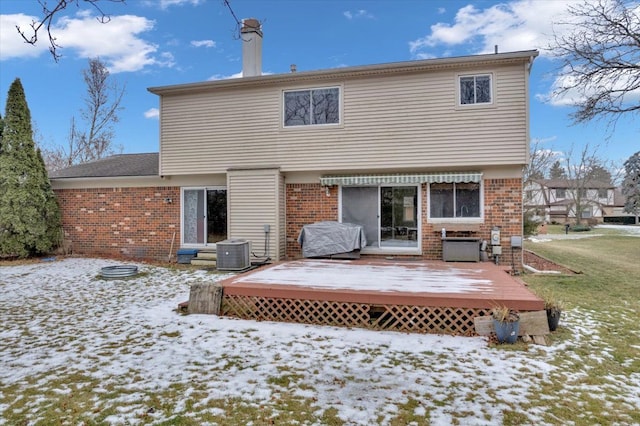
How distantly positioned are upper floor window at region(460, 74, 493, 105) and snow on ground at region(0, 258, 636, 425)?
21.2ft

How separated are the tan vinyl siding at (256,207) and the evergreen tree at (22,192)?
6.58 meters

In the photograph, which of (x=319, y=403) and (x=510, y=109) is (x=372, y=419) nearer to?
(x=319, y=403)

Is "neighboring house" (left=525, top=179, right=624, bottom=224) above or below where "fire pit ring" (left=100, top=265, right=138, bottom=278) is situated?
above

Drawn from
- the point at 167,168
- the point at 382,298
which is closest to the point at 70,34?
the point at 382,298

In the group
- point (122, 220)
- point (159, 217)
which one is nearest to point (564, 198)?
point (159, 217)

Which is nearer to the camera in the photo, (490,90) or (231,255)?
(490,90)

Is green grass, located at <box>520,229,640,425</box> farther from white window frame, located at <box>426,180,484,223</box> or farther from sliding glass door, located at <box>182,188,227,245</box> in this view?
sliding glass door, located at <box>182,188,227,245</box>

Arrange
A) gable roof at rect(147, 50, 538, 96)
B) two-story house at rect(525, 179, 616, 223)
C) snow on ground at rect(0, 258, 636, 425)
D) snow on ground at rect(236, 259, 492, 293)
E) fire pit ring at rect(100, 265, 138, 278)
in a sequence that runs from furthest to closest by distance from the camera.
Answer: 1. two-story house at rect(525, 179, 616, 223)
2. gable roof at rect(147, 50, 538, 96)
3. fire pit ring at rect(100, 265, 138, 278)
4. snow on ground at rect(236, 259, 492, 293)
5. snow on ground at rect(0, 258, 636, 425)

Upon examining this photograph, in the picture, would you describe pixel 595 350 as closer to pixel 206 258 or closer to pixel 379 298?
pixel 379 298

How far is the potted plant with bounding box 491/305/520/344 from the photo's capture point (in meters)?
4.75

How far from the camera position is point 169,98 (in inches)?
458

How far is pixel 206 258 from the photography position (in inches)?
448

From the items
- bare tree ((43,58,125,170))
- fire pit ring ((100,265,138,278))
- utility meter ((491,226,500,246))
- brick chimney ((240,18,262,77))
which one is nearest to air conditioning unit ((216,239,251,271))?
fire pit ring ((100,265,138,278))

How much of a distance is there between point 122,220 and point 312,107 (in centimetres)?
741
